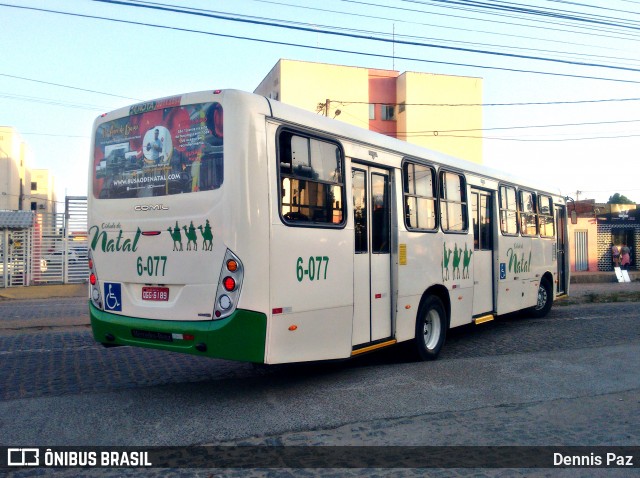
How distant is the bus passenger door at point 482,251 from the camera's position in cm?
→ 1026

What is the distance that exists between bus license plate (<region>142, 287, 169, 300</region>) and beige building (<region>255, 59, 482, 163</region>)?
112ft

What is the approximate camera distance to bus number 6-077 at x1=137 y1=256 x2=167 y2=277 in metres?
6.26

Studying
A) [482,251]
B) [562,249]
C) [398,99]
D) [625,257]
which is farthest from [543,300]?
[398,99]

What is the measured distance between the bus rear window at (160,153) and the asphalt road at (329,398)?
7.55 feet

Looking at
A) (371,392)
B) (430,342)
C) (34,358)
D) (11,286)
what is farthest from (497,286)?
(11,286)

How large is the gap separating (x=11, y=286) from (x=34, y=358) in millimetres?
17168

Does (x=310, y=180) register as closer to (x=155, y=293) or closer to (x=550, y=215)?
(x=155, y=293)

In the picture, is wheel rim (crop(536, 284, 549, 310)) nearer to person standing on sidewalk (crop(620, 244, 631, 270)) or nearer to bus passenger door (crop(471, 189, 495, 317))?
bus passenger door (crop(471, 189, 495, 317))

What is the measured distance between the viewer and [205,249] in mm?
5957

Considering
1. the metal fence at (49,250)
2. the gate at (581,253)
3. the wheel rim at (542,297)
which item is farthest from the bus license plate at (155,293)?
the gate at (581,253)

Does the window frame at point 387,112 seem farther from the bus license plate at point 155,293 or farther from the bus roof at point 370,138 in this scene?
the bus license plate at point 155,293

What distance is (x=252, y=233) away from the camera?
19.2 ft

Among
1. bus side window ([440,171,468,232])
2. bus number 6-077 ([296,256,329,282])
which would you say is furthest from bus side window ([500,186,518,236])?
bus number 6-077 ([296,256,329,282])

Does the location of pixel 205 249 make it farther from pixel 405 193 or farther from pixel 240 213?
pixel 405 193
